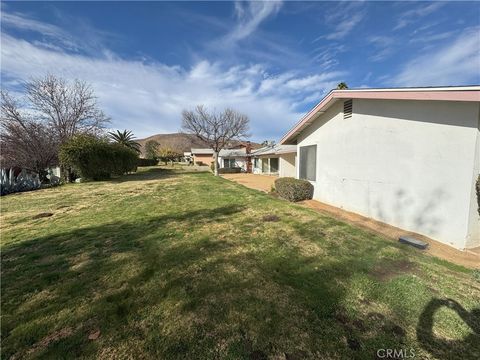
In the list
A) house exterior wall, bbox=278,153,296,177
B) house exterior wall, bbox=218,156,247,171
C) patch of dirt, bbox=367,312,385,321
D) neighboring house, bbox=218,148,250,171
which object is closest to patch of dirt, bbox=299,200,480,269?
patch of dirt, bbox=367,312,385,321

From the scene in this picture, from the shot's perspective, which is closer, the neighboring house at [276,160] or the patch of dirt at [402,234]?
the patch of dirt at [402,234]

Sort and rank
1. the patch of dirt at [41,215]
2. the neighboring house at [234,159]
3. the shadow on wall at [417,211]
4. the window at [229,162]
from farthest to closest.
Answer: the window at [229,162] → the neighboring house at [234,159] → the patch of dirt at [41,215] → the shadow on wall at [417,211]

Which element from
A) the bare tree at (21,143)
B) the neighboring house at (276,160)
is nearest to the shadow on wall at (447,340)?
the neighboring house at (276,160)

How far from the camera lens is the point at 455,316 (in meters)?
2.58

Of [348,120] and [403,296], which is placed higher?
[348,120]

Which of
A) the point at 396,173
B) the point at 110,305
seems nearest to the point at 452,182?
the point at 396,173

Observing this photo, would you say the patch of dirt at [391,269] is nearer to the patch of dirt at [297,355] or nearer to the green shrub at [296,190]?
the patch of dirt at [297,355]

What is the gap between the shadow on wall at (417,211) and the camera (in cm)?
500

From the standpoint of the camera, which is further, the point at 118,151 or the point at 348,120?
the point at 118,151

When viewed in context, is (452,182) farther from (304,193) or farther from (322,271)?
(304,193)

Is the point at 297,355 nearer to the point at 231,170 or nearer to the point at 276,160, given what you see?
the point at 276,160

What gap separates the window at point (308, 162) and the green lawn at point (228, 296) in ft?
15.8

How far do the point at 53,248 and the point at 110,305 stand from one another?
2.71 metres

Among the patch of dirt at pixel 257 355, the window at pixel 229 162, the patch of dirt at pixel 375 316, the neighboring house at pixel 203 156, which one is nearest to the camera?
the patch of dirt at pixel 257 355
